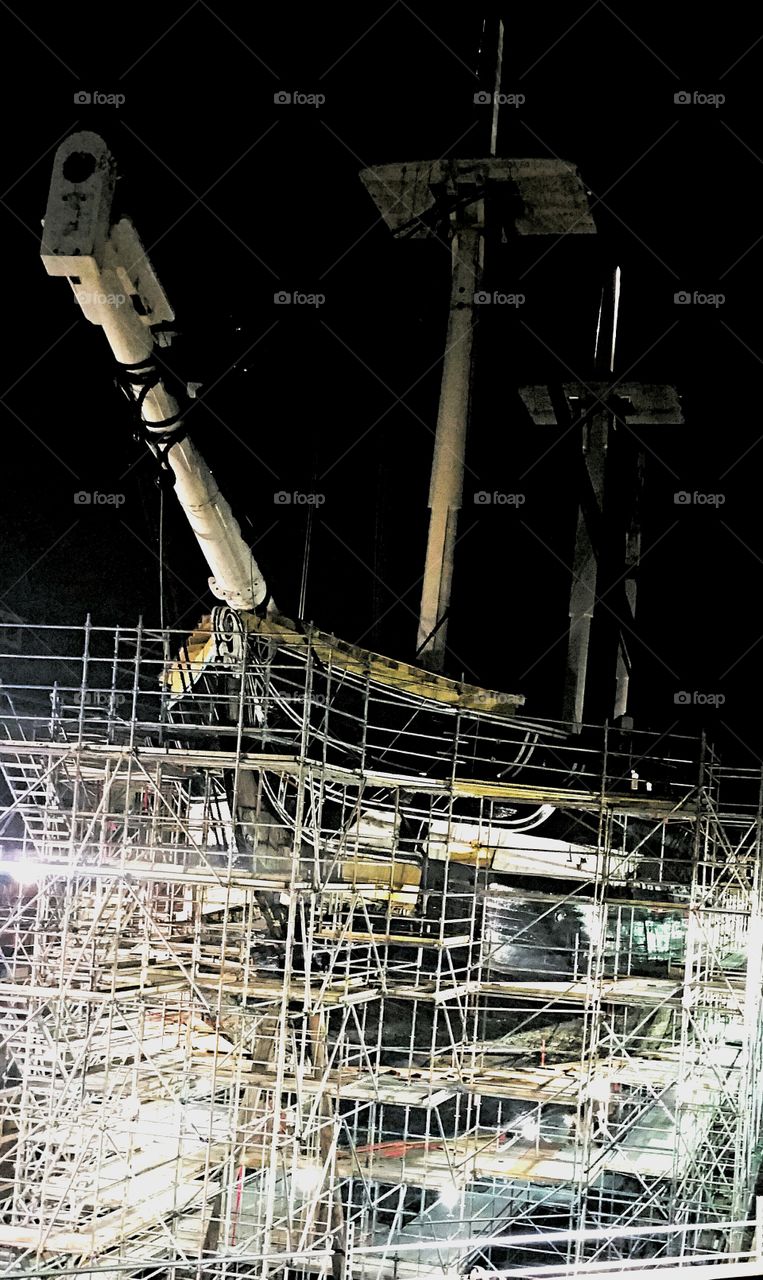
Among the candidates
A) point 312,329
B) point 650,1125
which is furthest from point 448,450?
point 650,1125

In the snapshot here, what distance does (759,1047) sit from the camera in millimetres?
16766

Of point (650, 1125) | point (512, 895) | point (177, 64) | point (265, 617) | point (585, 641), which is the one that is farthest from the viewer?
point (585, 641)

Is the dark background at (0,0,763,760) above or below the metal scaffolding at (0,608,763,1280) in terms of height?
above

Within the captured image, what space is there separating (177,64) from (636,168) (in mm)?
6011

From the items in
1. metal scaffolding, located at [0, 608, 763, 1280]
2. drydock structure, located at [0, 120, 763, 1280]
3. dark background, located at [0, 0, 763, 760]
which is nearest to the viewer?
drydock structure, located at [0, 120, 763, 1280]

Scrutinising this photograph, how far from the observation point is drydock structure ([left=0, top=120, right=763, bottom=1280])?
1195 cm

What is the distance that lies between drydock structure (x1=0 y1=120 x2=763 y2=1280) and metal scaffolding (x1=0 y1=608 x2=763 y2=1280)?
7 centimetres

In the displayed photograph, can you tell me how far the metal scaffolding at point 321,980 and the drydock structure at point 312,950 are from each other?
0.24 ft

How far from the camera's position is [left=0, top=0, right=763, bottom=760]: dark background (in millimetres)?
16641

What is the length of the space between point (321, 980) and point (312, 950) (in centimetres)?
178

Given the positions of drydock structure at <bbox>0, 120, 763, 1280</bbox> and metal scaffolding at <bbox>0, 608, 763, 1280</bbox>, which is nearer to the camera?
drydock structure at <bbox>0, 120, 763, 1280</bbox>

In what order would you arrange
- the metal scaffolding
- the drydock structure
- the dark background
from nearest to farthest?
the drydock structure
the metal scaffolding
the dark background

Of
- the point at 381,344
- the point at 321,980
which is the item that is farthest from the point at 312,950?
the point at 381,344

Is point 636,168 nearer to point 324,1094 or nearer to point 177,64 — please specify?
point 177,64
